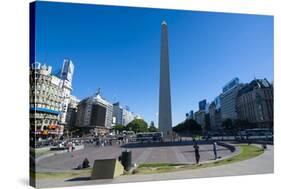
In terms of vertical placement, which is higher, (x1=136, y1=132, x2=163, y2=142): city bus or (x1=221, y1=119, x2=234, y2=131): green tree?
(x1=221, y1=119, x2=234, y2=131): green tree

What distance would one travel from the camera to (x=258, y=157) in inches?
438

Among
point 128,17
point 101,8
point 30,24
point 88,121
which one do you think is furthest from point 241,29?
point 30,24

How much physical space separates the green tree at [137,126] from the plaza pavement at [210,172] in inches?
60.6

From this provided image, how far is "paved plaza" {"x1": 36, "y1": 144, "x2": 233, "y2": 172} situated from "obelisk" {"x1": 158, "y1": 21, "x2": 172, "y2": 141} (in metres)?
0.61

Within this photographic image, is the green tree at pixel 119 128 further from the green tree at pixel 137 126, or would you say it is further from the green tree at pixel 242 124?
the green tree at pixel 242 124

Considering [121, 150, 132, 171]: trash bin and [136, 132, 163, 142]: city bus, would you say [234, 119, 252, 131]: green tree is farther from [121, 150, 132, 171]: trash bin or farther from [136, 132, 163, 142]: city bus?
[121, 150, 132, 171]: trash bin

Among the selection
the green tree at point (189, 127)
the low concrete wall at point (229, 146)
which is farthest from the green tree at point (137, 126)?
the low concrete wall at point (229, 146)

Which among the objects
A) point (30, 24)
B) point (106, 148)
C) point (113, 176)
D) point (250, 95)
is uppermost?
point (30, 24)

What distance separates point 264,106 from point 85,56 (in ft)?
19.6

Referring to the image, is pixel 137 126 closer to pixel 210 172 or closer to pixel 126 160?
pixel 126 160

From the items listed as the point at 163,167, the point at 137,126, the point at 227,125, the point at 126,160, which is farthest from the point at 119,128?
the point at 227,125

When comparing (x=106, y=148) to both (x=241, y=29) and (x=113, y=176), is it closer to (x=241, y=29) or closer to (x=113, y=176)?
(x=113, y=176)

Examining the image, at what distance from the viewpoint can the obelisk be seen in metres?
10.2

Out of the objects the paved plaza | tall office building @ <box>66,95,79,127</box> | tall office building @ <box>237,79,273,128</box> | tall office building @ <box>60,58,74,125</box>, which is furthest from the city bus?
tall office building @ <box>237,79,273,128</box>
